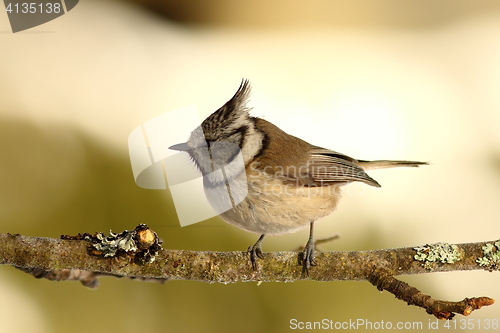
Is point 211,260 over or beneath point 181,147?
beneath

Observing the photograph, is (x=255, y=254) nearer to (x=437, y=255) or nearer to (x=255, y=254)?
(x=255, y=254)

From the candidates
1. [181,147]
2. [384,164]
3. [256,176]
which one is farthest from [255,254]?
[384,164]

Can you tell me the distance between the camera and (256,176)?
1.69 metres

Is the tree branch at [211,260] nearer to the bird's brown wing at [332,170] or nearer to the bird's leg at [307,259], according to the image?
the bird's leg at [307,259]

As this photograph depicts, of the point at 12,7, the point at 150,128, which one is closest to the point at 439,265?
the point at 150,128

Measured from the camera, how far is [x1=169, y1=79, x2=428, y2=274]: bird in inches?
65.1

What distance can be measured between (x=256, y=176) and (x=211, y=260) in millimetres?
403

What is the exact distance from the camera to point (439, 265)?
59.7 inches

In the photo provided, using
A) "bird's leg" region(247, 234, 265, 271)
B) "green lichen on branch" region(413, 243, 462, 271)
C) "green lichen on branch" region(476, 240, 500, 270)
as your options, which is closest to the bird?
"bird's leg" region(247, 234, 265, 271)

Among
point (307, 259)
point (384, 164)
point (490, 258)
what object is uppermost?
point (384, 164)

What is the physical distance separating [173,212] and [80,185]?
0.74 meters

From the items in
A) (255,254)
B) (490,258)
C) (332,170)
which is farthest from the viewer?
(332,170)

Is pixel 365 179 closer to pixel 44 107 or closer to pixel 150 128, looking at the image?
pixel 150 128

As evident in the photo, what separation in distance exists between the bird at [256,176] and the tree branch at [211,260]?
0.08 m
